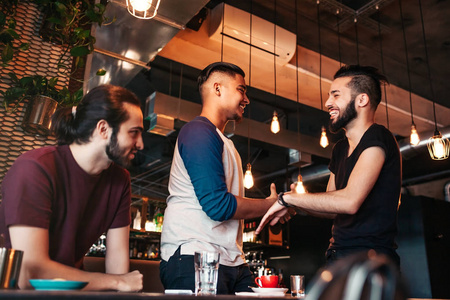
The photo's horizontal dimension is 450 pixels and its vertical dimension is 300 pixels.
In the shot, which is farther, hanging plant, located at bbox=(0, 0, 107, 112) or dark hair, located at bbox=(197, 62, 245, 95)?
hanging plant, located at bbox=(0, 0, 107, 112)

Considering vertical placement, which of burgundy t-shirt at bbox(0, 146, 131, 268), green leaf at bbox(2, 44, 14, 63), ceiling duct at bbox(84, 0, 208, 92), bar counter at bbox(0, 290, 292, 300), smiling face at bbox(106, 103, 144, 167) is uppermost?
ceiling duct at bbox(84, 0, 208, 92)

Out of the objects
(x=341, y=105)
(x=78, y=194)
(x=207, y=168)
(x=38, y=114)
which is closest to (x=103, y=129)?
(x=78, y=194)

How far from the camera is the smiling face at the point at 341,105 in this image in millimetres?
2102

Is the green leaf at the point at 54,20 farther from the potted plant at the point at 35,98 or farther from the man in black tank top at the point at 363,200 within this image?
the man in black tank top at the point at 363,200

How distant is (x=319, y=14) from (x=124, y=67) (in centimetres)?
225

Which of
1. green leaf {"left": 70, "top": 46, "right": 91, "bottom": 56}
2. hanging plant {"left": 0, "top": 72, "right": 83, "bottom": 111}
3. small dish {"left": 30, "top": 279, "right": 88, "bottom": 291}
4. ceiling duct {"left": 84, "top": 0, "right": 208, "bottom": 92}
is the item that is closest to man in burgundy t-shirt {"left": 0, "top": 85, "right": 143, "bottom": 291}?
small dish {"left": 30, "top": 279, "right": 88, "bottom": 291}

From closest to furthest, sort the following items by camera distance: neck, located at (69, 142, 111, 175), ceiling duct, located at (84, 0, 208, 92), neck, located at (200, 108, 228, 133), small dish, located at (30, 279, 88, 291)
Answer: small dish, located at (30, 279, 88, 291) → neck, located at (69, 142, 111, 175) → neck, located at (200, 108, 228, 133) → ceiling duct, located at (84, 0, 208, 92)

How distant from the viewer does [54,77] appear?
7.61 ft

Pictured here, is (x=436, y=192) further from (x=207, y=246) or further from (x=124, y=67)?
(x=207, y=246)

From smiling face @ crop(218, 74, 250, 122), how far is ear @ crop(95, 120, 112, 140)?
0.61 metres

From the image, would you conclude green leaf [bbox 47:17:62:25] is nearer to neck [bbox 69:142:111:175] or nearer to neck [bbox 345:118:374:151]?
neck [bbox 69:142:111:175]

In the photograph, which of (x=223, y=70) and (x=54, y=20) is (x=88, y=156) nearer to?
(x=223, y=70)

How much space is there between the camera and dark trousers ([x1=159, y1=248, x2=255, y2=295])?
1564mm

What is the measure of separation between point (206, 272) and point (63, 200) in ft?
1.99
